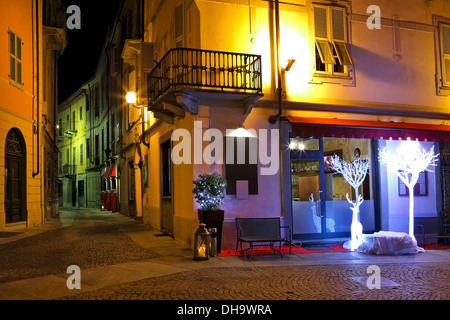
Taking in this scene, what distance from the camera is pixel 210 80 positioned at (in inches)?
419

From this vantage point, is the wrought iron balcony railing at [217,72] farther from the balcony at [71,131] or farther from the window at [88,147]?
the balcony at [71,131]

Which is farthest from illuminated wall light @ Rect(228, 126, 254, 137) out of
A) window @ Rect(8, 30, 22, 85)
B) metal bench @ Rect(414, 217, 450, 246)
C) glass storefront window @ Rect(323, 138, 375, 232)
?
window @ Rect(8, 30, 22, 85)

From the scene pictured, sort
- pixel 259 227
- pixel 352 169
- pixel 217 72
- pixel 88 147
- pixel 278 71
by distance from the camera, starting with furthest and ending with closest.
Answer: pixel 88 147
pixel 352 169
pixel 278 71
pixel 217 72
pixel 259 227

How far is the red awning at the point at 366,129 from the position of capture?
11.6 m

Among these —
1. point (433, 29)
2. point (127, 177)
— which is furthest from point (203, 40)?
point (127, 177)

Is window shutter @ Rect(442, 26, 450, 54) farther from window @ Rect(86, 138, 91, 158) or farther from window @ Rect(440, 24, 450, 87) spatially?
window @ Rect(86, 138, 91, 158)

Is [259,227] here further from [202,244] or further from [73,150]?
[73,150]

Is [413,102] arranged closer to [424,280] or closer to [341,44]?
[341,44]

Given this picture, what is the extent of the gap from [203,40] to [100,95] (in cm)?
2280

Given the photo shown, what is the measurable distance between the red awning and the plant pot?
323 centimetres

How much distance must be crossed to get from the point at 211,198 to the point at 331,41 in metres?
6.18

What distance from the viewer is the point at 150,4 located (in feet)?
55.0

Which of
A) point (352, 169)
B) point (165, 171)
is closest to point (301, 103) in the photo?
A: point (352, 169)

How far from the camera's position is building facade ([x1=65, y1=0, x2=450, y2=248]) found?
36.4 feet
